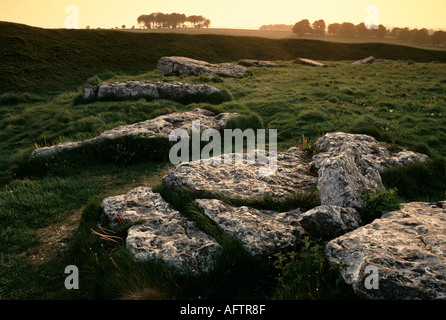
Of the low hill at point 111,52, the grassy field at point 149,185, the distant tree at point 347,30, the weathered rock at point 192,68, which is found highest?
the distant tree at point 347,30

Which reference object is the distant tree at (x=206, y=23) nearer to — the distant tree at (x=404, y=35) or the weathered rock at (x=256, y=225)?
the distant tree at (x=404, y=35)

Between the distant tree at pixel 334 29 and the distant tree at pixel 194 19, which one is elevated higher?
the distant tree at pixel 194 19

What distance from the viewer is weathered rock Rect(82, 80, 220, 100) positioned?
15492mm

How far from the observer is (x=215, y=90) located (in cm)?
1591

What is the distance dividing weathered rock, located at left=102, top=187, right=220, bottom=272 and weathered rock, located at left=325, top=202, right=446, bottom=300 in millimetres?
1673

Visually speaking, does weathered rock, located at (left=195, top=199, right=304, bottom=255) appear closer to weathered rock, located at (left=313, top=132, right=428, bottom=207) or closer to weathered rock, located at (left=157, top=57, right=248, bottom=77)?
weathered rock, located at (left=313, top=132, right=428, bottom=207)

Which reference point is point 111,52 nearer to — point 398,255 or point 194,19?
point 398,255

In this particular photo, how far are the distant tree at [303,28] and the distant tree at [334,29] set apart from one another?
18457 millimetres

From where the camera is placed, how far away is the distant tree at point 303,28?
112000 millimetres

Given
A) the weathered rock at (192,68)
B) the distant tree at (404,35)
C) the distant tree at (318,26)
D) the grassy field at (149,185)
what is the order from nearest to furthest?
the grassy field at (149,185) → the weathered rock at (192,68) → the distant tree at (404,35) → the distant tree at (318,26)

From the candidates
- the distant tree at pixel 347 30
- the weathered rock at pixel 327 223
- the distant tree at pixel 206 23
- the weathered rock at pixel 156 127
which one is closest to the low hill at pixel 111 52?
the weathered rock at pixel 156 127

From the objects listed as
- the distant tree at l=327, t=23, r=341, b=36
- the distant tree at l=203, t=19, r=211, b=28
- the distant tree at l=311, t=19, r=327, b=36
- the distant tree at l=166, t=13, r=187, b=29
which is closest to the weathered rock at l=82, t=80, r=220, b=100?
the distant tree at l=311, t=19, r=327, b=36
